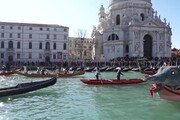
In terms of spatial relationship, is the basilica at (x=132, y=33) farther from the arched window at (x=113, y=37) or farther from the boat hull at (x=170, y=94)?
the boat hull at (x=170, y=94)

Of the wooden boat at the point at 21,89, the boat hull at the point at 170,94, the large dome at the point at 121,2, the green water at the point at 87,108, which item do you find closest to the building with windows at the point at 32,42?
the large dome at the point at 121,2

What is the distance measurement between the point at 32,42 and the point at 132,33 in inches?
949

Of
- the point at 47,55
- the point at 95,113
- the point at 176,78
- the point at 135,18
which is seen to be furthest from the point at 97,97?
the point at 135,18

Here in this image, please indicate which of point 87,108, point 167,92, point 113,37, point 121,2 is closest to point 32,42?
point 113,37

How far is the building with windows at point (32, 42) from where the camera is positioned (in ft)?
220

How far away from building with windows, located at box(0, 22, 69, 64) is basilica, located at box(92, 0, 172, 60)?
12369 mm

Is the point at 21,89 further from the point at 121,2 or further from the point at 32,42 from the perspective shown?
the point at 121,2

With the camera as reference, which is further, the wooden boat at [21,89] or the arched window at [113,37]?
the arched window at [113,37]

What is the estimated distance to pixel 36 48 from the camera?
69.4m

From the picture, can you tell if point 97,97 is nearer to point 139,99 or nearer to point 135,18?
point 139,99

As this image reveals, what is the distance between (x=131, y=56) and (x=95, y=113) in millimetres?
57757

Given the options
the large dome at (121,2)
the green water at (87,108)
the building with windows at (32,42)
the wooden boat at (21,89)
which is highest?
the large dome at (121,2)

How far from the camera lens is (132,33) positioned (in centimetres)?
7075

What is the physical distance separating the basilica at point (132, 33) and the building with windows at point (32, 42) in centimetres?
1237
